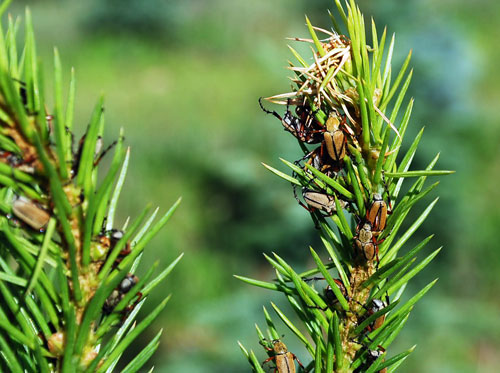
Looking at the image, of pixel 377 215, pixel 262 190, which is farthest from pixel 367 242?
pixel 262 190

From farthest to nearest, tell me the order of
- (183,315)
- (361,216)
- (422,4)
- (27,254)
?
(183,315) → (422,4) → (361,216) → (27,254)

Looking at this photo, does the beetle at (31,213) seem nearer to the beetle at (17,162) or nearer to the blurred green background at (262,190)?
the beetle at (17,162)

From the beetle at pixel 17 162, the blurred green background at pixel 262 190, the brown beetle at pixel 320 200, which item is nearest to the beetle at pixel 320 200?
the brown beetle at pixel 320 200

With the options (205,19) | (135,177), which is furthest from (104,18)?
(135,177)

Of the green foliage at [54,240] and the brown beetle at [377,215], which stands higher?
the brown beetle at [377,215]

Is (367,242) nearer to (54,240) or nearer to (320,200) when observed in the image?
(320,200)

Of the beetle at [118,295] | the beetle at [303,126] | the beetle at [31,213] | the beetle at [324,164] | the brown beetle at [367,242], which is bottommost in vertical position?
the beetle at [118,295]

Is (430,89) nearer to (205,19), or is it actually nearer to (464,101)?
(464,101)
